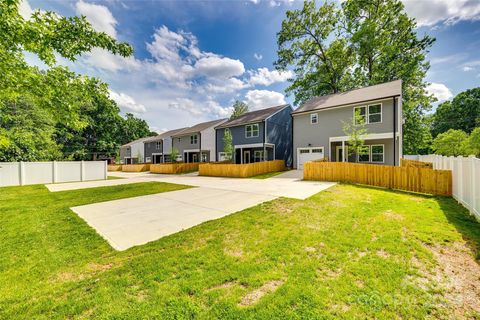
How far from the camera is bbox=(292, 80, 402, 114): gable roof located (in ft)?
49.4

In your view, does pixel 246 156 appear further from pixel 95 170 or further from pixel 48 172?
pixel 48 172

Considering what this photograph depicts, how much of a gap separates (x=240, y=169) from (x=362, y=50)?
848 inches

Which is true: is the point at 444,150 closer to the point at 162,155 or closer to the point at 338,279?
the point at 338,279

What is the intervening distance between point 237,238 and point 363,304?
98.8 inches

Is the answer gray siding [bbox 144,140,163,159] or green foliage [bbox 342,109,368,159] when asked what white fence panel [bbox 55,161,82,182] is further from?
green foliage [bbox 342,109,368,159]

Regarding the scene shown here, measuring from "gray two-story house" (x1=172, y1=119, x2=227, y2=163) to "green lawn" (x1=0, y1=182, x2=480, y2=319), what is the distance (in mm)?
21480

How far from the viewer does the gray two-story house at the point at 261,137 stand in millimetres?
21438

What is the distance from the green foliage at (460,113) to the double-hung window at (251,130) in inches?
1763

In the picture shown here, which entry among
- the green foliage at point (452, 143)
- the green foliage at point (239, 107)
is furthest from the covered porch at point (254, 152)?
the green foliage at point (452, 143)

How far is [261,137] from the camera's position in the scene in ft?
69.9

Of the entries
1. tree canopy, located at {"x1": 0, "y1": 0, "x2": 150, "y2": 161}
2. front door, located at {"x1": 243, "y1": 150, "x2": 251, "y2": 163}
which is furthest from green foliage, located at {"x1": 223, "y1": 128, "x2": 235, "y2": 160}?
tree canopy, located at {"x1": 0, "y1": 0, "x2": 150, "y2": 161}

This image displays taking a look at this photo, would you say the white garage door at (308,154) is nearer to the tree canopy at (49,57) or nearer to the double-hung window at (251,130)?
the double-hung window at (251,130)

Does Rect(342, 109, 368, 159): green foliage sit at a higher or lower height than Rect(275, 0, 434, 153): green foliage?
lower

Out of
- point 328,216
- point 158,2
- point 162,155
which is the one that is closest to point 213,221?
point 328,216
